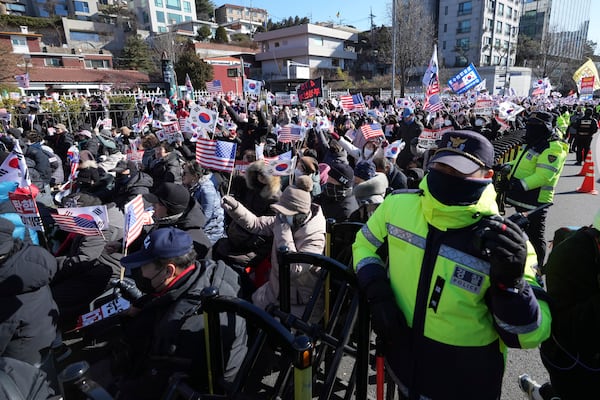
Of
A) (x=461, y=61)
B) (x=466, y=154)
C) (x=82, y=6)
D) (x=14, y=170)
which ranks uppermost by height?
(x=82, y=6)

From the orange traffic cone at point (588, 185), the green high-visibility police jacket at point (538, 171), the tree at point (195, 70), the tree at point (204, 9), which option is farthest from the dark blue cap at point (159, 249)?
the tree at point (204, 9)

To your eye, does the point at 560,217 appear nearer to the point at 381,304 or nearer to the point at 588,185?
the point at 588,185

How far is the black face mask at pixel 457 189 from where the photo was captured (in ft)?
5.93

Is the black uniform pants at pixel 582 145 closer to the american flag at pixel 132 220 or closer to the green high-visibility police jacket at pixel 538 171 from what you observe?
the green high-visibility police jacket at pixel 538 171

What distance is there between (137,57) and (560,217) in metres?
59.0

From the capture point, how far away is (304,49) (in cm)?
6444

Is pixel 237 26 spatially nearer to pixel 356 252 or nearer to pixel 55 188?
pixel 55 188

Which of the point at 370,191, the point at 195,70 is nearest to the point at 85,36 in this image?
the point at 195,70

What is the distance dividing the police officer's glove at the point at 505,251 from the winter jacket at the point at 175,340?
1.56 meters

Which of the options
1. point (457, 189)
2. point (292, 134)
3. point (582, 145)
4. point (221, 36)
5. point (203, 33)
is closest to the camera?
point (457, 189)

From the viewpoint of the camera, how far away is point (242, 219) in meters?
4.06

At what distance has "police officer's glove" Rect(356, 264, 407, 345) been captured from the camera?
1.94 meters

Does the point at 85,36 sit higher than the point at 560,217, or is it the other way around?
the point at 85,36

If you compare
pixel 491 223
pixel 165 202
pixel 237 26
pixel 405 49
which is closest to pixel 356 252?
pixel 491 223
